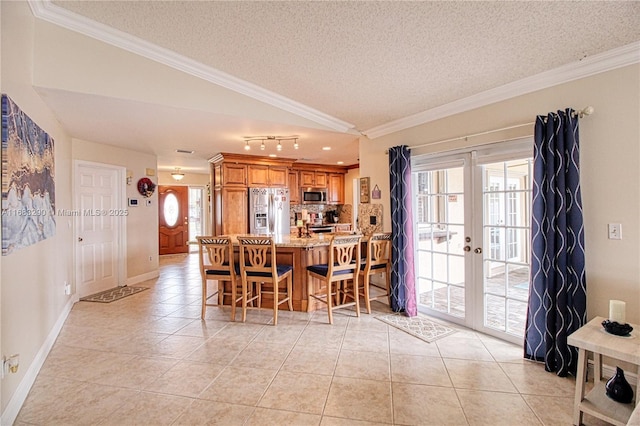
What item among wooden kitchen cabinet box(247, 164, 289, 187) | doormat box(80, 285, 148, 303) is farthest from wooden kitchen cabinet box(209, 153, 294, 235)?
doormat box(80, 285, 148, 303)

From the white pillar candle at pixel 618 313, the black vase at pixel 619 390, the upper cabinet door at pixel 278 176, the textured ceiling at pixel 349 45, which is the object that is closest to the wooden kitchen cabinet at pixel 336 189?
the upper cabinet door at pixel 278 176

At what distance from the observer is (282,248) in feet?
12.9

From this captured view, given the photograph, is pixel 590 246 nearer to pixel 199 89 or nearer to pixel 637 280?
pixel 637 280

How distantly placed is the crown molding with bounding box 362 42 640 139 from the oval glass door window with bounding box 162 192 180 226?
291 inches

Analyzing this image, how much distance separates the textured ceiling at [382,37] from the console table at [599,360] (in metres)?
1.99

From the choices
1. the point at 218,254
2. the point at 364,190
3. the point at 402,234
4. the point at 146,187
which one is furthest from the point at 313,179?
the point at 218,254

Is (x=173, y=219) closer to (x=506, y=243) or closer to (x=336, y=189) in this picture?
(x=336, y=189)

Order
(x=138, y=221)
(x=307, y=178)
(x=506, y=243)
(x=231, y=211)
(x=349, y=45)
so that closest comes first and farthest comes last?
1. (x=349, y=45)
2. (x=506, y=243)
3. (x=138, y=221)
4. (x=231, y=211)
5. (x=307, y=178)

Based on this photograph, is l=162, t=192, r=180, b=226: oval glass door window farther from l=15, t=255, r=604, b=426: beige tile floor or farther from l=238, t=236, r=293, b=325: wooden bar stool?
l=238, t=236, r=293, b=325: wooden bar stool

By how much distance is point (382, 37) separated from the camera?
7.54 ft

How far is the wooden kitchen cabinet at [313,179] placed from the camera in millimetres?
7234

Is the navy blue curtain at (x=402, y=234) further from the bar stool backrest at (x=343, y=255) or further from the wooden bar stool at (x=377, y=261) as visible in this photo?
the bar stool backrest at (x=343, y=255)

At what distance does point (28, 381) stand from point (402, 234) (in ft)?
12.0

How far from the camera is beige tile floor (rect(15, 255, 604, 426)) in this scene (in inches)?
79.3
